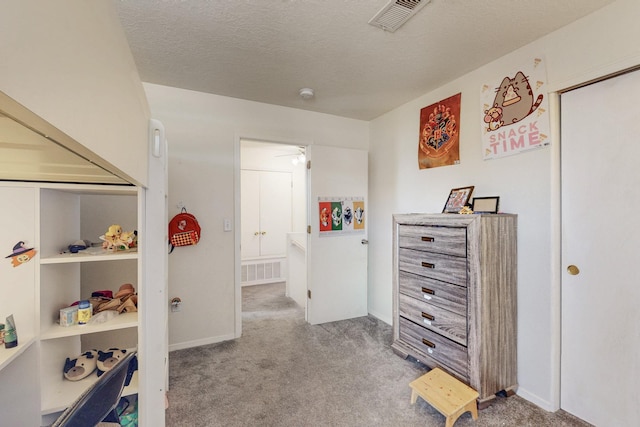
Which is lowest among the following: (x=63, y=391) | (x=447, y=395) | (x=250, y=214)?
(x=447, y=395)

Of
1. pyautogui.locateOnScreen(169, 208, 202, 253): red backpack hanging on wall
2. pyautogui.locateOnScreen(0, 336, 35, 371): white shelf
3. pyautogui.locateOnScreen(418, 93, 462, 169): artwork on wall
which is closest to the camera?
pyautogui.locateOnScreen(0, 336, 35, 371): white shelf

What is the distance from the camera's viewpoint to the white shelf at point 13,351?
3.18ft

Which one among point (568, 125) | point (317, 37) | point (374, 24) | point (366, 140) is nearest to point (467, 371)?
point (568, 125)

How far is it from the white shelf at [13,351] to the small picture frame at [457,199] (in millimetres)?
2554

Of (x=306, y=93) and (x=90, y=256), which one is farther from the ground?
(x=306, y=93)

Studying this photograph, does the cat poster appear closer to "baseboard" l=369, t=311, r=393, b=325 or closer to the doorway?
"baseboard" l=369, t=311, r=393, b=325

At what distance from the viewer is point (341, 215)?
3117 mm

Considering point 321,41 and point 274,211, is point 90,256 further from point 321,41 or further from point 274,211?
point 274,211

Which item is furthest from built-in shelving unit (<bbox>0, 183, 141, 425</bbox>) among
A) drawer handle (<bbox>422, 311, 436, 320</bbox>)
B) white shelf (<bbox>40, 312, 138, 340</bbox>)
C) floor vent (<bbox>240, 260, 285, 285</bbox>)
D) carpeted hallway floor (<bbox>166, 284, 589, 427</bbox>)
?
floor vent (<bbox>240, 260, 285, 285</bbox>)

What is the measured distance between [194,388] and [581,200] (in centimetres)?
277

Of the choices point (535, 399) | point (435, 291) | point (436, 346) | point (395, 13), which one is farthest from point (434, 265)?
point (395, 13)

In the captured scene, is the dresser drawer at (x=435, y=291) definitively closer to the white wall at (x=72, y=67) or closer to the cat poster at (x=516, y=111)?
the cat poster at (x=516, y=111)

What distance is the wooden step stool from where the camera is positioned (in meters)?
1.51

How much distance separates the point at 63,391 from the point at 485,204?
2.66 meters
